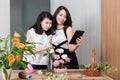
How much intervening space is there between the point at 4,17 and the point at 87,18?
109cm

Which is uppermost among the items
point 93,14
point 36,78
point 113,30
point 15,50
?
point 93,14

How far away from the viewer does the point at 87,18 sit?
11.2ft

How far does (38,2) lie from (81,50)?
88 cm

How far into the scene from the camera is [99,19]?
133 inches

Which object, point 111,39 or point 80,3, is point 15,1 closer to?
point 80,3

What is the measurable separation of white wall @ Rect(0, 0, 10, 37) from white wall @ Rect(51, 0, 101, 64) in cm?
60

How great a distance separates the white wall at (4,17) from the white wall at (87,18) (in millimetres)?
603

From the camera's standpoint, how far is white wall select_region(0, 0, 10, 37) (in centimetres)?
326

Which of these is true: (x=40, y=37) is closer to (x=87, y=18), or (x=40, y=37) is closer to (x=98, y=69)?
(x=98, y=69)

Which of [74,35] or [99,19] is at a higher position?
[99,19]

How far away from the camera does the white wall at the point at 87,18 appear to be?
3.38 metres

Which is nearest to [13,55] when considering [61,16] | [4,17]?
[61,16]

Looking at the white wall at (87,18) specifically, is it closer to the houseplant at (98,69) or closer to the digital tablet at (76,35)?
the digital tablet at (76,35)

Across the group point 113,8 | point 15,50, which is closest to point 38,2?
point 113,8
